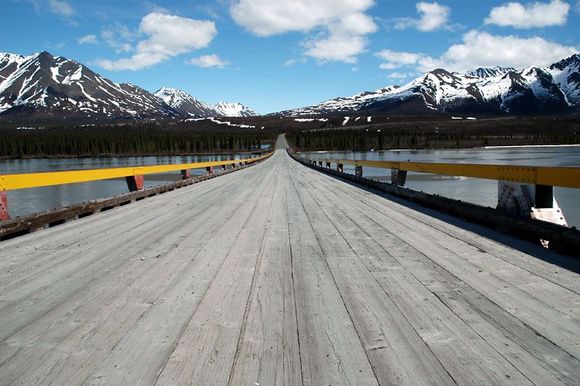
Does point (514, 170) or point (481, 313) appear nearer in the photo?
point (481, 313)

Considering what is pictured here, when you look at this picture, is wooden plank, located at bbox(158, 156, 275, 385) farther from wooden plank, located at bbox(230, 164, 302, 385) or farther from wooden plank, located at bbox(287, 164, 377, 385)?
wooden plank, located at bbox(287, 164, 377, 385)

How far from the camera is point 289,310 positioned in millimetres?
3494

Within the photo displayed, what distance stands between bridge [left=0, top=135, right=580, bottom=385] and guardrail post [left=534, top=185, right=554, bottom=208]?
77 centimetres

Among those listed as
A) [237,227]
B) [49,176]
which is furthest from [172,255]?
[49,176]

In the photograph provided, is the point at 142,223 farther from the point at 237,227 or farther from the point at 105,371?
the point at 105,371

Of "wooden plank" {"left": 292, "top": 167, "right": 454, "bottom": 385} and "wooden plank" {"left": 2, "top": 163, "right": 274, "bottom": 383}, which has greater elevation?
"wooden plank" {"left": 2, "top": 163, "right": 274, "bottom": 383}

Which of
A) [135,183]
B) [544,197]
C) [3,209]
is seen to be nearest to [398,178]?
[544,197]

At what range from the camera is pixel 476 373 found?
2.54 meters

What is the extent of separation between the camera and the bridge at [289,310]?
260cm

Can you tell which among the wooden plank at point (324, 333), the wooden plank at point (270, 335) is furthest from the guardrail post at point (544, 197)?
the wooden plank at point (270, 335)

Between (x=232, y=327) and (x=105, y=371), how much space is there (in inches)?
34.9

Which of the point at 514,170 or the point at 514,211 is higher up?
the point at 514,170

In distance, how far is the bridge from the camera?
2.60m

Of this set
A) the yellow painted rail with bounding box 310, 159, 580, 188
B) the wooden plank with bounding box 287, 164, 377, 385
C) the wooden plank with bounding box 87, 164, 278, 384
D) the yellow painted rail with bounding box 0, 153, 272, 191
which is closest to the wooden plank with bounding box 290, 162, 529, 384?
the wooden plank with bounding box 287, 164, 377, 385
